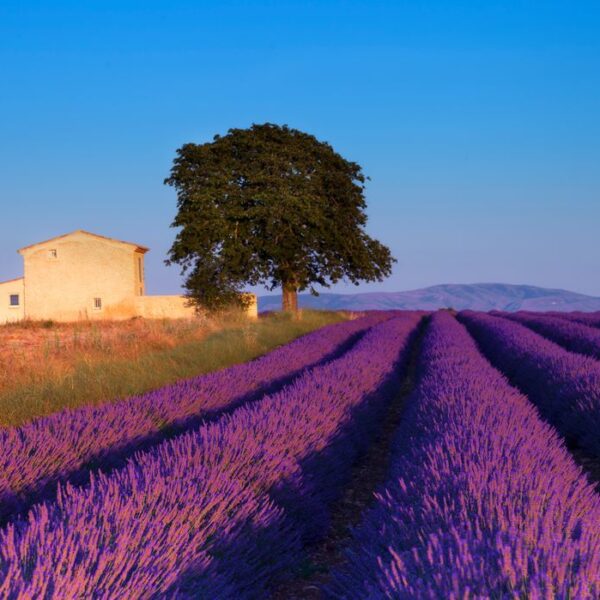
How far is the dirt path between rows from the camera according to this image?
153 inches

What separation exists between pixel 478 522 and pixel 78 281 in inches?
1249

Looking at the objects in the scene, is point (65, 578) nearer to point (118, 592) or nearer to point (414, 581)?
point (118, 592)

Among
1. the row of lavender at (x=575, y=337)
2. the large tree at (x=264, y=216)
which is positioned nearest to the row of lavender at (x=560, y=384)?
the row of lavender at (x=575, y=337)

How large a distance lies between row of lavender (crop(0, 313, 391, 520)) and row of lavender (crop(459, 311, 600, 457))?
138 inches

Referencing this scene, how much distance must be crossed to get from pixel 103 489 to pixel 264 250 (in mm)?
25399

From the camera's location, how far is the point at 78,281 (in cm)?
3247

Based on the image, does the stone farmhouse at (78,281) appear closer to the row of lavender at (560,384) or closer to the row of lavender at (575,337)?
the row of lavender at (575,337)

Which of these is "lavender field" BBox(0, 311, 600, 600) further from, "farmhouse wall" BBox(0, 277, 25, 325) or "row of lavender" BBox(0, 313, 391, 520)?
"farmhouse wall" BBox(0, 277, 25, 325)

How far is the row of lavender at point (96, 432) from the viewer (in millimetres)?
4523

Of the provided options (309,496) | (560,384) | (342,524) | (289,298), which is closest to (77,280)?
(289,298)

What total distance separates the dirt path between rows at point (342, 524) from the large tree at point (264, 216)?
766 inches

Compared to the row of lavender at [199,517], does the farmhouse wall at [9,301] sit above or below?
above

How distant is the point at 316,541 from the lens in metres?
4.62

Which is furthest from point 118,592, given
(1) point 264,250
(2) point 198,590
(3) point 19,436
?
(1) point 264,250
